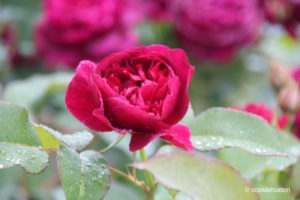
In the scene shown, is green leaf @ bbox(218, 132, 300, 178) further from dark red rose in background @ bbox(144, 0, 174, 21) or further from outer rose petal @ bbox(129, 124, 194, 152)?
dark red rose in background @ bbox(144, 0, 174, 21)

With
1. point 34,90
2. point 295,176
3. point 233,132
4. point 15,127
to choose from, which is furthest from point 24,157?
point 34,90

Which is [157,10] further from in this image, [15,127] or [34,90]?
[15,127]

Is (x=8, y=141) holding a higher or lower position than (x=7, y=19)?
higher

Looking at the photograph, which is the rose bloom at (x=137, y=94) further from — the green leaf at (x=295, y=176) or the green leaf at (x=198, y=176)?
the green leaf at (x=295, y=176)

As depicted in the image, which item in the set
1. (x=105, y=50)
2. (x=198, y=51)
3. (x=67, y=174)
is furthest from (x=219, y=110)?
(x=198, y=51)

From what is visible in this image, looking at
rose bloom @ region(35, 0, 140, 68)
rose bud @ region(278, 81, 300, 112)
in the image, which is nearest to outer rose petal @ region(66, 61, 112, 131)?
rose bud @ region(278, 81, 300, 112)

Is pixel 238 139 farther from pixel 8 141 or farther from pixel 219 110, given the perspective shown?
pixel 8 141
